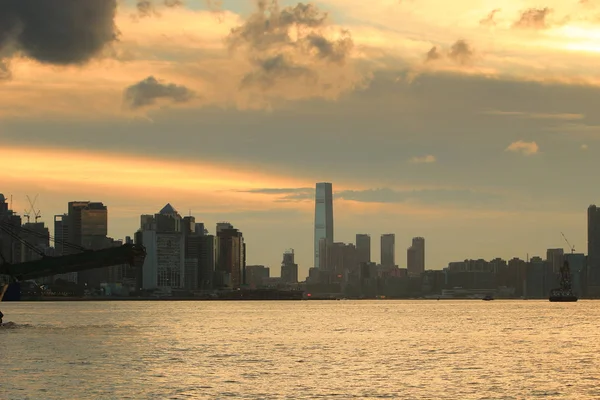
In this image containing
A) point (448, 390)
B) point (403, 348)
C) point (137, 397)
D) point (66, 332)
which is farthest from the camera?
point (66, 332)

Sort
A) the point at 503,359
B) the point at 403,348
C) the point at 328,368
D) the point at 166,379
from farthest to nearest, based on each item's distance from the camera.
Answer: the point at 403,348
the point at 503,359
the point at 328,368
the point at 166,379

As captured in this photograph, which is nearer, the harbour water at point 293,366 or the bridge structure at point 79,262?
the harbour water at point 293,366

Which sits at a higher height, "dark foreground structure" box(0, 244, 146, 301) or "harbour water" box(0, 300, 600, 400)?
"dark foreground structure" box(0, 244, 146, 301)

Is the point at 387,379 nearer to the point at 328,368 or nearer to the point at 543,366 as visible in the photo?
the point at 328,368

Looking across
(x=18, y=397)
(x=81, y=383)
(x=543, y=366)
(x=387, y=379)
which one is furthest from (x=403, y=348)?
(x=18, y=397)

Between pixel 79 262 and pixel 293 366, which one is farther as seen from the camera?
pixel 79 262

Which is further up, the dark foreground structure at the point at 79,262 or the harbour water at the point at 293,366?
the dark foreground structure at the point at 79,262

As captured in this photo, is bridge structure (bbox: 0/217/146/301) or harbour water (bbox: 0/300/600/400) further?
→ bridge structure (bbox: 0/217/146/301)

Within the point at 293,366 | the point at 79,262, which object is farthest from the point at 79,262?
the point at 293,366

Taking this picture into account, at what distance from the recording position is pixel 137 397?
59375 mm

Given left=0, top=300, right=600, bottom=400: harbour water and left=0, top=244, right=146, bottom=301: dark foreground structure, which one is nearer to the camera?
left=0, top=300, right=600, bottom=400: harbour water

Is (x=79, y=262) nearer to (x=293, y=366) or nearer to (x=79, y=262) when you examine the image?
(x=79, y=262)

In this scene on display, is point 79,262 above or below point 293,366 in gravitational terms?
above

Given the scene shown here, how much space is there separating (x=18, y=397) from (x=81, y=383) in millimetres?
7819
